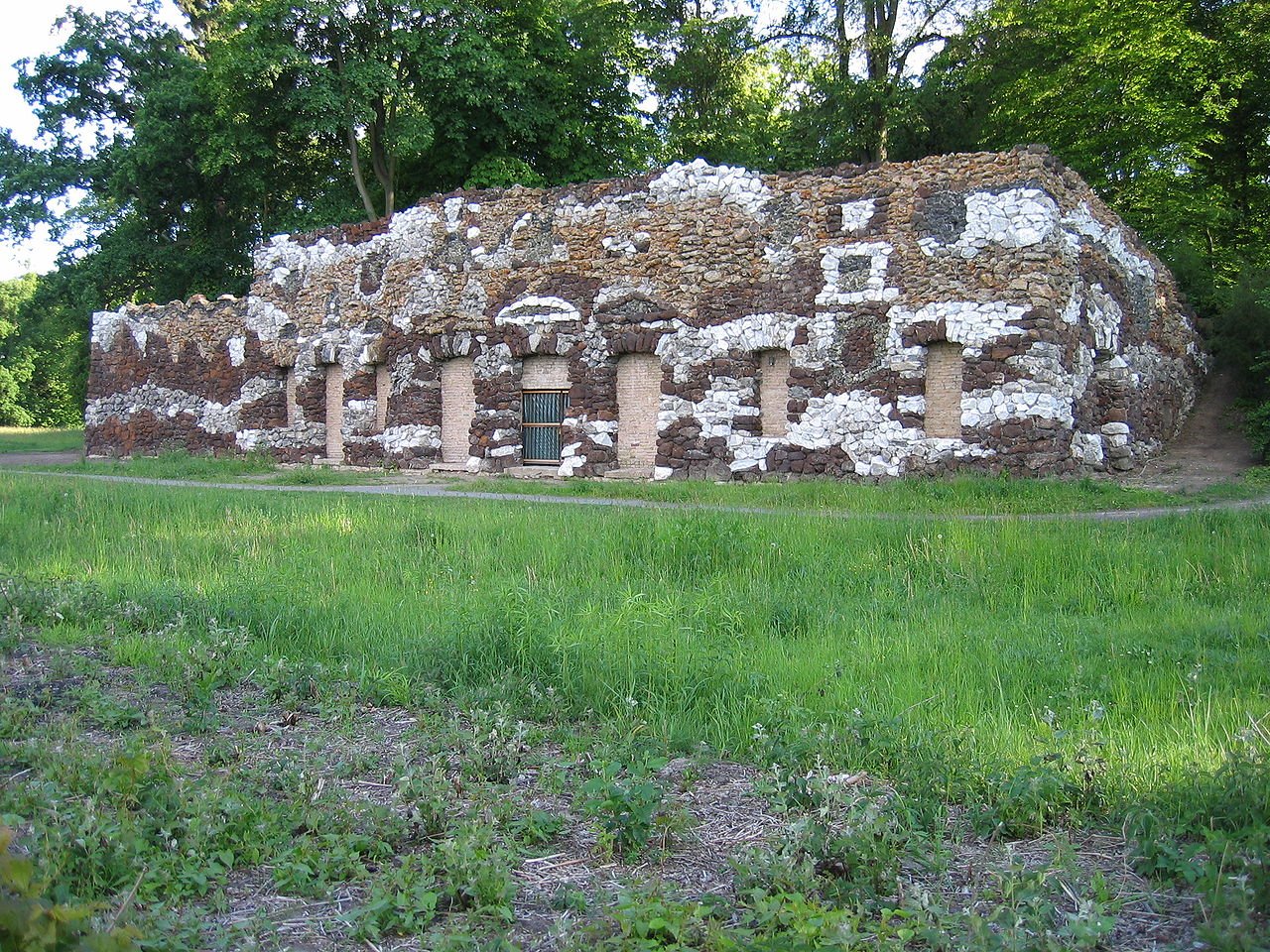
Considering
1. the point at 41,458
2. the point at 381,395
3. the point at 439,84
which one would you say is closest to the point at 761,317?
the point at 381,395

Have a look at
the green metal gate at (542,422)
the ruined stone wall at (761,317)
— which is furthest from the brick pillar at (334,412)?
the green metal gate at (542,422)

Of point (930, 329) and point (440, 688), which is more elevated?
point (930, 329)

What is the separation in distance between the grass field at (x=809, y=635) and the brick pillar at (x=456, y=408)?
10.6 meters

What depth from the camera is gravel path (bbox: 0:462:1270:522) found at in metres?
12.7

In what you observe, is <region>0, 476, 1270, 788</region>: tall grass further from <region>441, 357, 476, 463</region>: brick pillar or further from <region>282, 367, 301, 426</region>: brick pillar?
<region>282, 367, 301, 426</region>: brick pillar

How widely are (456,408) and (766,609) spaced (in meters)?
16.4

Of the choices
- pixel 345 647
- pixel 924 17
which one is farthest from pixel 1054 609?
pixel 924 17

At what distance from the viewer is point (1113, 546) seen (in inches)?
391

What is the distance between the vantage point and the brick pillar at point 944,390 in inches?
703

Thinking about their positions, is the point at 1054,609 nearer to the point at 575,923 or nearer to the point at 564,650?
the point at 564,650

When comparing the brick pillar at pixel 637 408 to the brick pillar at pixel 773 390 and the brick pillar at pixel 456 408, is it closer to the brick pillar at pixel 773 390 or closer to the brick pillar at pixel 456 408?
the brick pillar at pixel 773 390

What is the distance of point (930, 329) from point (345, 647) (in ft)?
43.8

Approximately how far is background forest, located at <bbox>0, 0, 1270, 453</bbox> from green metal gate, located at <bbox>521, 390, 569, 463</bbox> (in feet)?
34.0

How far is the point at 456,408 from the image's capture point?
23391mm
